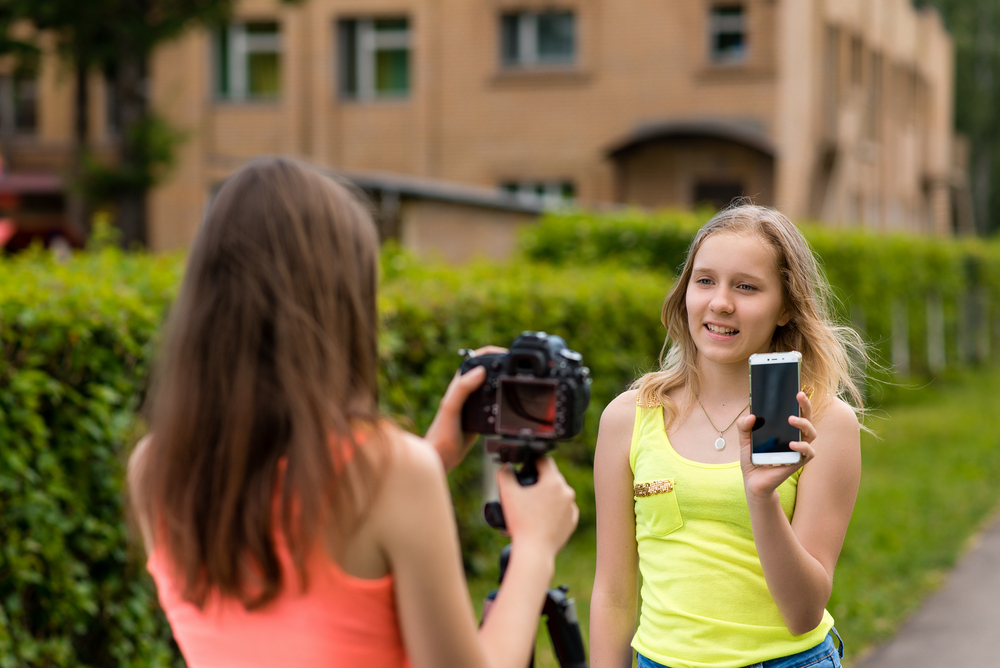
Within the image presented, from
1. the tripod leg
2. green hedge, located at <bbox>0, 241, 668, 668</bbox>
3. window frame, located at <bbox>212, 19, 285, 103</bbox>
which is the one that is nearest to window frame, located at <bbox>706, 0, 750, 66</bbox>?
window frame, located at <bbox>212, 19, 285, 103</bbox>

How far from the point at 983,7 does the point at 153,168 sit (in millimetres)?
39475

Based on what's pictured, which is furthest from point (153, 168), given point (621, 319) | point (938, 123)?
point (938, 123)

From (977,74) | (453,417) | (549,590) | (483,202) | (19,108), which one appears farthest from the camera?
(977,74)

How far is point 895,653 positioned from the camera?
566cm

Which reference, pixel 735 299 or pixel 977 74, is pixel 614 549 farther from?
pixel 977 74

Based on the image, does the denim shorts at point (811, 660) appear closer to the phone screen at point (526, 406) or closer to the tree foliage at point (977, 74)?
the phone screen at point (526, 406)

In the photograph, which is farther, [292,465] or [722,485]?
[722,485]

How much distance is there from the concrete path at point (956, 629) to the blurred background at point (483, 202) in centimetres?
16

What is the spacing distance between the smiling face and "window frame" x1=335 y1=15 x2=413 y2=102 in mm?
23599

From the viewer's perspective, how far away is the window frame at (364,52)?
83.2ft

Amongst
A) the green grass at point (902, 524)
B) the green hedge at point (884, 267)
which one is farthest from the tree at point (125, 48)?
the green grass at point (902, 524)

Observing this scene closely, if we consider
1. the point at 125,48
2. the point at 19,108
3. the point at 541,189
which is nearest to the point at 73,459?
the point at 125,48

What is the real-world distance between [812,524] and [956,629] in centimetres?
435

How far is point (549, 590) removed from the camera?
7.13 feet
